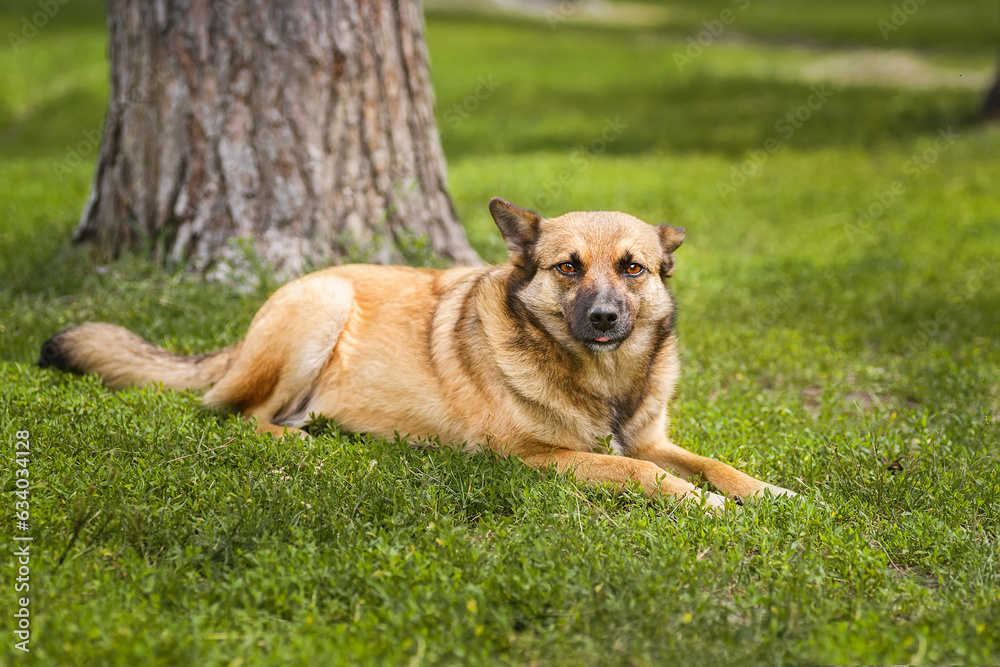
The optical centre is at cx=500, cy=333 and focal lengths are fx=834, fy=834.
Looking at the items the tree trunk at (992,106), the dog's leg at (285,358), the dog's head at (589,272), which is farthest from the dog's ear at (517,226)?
the tree trunk at (992,106)

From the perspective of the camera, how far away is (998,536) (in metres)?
3.36

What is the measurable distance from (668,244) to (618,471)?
51.9 inches

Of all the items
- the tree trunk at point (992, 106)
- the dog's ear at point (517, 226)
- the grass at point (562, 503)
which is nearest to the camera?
the grass at point (562, 503)

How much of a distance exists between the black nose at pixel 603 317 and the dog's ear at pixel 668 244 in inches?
24.9

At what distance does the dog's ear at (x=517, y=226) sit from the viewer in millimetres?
4285

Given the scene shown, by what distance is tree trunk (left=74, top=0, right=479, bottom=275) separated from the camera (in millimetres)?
6055

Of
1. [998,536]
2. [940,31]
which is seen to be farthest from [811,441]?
[940,31]

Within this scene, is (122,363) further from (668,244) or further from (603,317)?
(668,244)

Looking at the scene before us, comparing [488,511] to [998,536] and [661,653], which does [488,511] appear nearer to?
[661,653]

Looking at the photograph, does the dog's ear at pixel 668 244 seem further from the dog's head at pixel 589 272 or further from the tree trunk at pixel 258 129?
the tree trunk at pixel 258 129

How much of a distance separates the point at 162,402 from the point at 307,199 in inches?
90.7

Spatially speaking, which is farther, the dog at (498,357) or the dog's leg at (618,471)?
the dog at (498,357)

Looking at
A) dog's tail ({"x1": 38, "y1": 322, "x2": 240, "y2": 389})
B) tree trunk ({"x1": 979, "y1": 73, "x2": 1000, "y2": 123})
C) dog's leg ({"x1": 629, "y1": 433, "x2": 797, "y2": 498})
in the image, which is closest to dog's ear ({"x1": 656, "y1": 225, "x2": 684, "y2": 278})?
dog's leg ({"x1": 629, "y1": 433, "x2": 797, "y2": 498})

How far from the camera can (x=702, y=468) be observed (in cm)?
406
